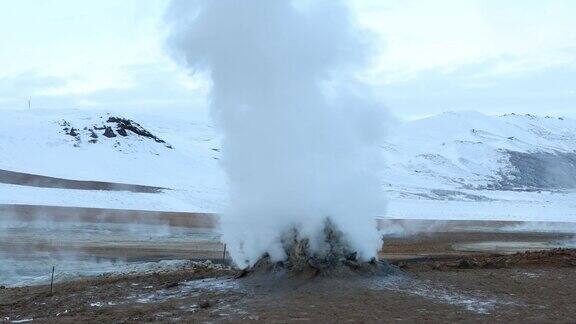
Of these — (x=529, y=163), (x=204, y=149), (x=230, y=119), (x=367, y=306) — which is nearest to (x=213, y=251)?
(x=230, y=119)

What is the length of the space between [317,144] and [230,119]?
2300mm

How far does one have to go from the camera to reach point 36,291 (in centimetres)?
1672

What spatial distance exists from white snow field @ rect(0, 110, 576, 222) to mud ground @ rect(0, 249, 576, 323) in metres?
3.62

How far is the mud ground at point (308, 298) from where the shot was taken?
41.1 feet

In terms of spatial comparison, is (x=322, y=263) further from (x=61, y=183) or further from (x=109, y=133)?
(x=109, y=133)

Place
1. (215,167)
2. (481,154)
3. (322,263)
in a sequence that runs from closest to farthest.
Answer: (322,263) → (215,167) → (481,154)

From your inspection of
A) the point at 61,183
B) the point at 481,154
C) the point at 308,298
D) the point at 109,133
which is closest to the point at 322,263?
the point at 308,298

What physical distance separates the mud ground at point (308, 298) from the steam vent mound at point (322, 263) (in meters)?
0.35

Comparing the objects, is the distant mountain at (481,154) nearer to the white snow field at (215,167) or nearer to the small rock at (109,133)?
the white snow field at (215,167)

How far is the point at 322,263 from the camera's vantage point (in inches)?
628

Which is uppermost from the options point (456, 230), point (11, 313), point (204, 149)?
point (204, 149)

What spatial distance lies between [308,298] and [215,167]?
62.3 metres

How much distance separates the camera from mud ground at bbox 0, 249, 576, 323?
12523 millimetres

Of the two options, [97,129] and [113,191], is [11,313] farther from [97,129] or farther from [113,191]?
[97,129]
